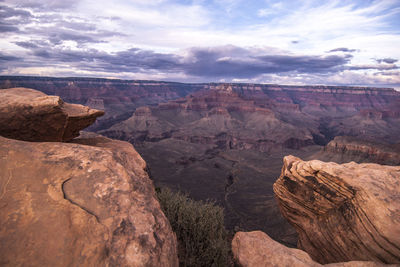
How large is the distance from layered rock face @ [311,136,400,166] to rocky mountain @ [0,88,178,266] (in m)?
57.5

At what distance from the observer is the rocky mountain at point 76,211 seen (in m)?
3.35

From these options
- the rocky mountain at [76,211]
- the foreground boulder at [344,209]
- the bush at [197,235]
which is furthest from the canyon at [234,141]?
the foreground boulder at [344,209]

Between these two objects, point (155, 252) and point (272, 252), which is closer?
point (155, 252)

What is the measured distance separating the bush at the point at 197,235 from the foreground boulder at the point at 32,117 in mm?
4974

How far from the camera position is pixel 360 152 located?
53.6 meters

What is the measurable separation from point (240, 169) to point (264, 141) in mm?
33907

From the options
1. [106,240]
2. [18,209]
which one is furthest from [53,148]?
[106,240]

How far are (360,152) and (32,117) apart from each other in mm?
64562

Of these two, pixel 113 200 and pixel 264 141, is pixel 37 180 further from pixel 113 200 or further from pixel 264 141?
pixel 264 141

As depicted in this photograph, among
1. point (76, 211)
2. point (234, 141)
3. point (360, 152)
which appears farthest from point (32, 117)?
point (234, 141)

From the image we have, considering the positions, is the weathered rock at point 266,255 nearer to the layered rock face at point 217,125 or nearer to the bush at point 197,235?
the bush at point 197,235

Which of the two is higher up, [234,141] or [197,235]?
[197,235]

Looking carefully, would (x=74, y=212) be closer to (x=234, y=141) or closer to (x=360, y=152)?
(x=360, y=152)

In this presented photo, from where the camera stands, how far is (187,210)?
9.27m
